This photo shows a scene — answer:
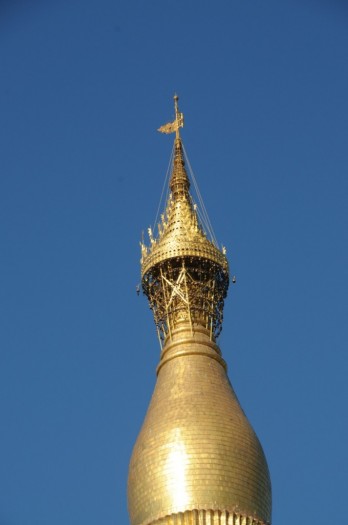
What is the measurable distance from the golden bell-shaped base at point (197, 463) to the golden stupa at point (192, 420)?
0.03 m

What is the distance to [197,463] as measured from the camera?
108ft

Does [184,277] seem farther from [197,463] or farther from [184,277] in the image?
[197,463]

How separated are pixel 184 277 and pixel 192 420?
22.9 ft

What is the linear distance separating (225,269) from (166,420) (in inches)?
313

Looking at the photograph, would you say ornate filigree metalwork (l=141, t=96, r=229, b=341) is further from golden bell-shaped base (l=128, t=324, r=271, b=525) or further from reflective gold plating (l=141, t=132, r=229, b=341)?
golden bell-shaped base (l=128, t=324, r=271, b=525)

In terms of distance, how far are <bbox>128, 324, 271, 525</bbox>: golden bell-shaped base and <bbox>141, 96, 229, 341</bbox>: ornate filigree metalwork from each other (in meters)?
3.58

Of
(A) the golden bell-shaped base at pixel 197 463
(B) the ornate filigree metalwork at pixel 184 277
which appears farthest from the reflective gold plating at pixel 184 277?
(A) the golden bell-shaped base at pixel 197 463

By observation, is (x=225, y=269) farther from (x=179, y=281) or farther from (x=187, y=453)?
(x=187, y=453)

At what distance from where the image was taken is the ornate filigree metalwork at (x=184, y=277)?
1531 inches

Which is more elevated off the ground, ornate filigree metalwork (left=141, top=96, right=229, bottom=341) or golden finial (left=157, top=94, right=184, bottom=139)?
golden finial (left=157, top=94, right=184, bottom=139)

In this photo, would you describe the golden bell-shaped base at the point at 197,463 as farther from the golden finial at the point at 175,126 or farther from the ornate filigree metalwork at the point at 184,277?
the golden finial at the point at 175,126

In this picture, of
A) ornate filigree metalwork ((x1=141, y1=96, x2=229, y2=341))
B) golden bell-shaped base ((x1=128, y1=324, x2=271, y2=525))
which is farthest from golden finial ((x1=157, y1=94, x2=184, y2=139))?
golden bell-shaped base ((x1=128, y1=324, x2=271, y2=525))

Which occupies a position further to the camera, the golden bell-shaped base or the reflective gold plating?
the reflective gold plating

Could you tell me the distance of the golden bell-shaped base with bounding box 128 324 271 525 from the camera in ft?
105
